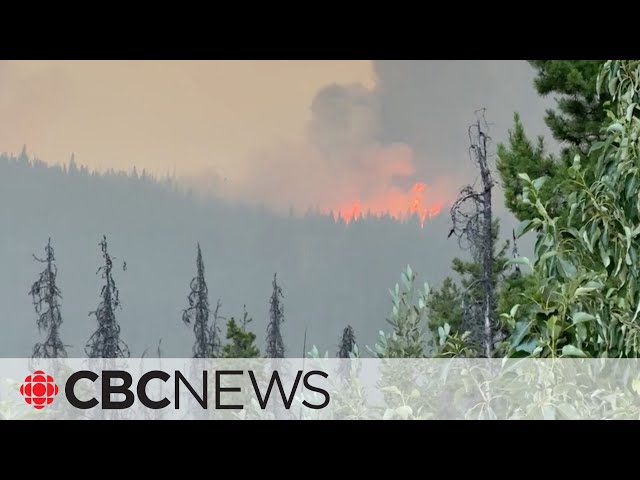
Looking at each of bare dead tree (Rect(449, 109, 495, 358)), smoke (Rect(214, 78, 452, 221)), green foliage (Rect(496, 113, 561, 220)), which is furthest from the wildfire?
green foliage (Rect(496, 113, 561, 220))

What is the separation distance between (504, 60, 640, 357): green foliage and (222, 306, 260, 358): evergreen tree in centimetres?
392

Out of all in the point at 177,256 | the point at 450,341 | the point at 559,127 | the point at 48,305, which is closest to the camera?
the point at 450,341

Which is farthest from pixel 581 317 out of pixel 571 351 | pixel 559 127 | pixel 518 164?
pixel 559 127

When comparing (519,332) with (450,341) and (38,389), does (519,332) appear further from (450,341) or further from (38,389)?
(38,389)

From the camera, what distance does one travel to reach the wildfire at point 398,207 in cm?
589

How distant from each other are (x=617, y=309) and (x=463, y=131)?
4.40m

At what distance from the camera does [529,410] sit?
1.68 metres

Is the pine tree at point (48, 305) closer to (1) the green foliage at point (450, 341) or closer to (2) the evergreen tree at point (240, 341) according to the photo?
(2) the evergreen tree at point (240, 341)

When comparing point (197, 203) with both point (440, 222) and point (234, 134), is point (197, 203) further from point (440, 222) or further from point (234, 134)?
point (440, 222)

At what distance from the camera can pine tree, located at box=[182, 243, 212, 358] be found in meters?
5.41

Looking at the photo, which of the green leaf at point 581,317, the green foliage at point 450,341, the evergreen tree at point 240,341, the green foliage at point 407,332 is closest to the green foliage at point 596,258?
the green leaf at point 581,317

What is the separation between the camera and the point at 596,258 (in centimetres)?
195

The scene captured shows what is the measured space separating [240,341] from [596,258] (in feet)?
13.1

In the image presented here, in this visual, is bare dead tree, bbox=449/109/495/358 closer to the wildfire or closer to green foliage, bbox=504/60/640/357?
the wildfire
